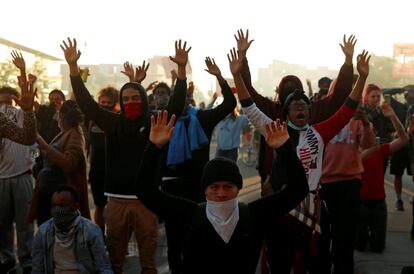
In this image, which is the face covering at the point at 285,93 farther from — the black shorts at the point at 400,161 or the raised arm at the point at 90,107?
the black shorts at the point at 400,161

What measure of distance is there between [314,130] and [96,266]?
1.92 meters

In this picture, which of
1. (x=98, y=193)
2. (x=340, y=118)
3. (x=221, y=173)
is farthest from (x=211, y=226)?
(x=98, y=193)

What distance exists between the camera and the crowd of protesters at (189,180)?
3.69 meters

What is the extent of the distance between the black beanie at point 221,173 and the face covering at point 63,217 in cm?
178

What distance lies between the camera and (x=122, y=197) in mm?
5449

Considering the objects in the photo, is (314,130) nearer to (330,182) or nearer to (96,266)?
(330,182)

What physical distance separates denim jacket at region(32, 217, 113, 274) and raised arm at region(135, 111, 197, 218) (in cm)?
154

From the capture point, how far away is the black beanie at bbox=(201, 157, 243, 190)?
3.64 meters

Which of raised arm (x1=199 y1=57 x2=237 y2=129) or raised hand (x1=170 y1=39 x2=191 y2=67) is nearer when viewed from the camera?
raised hand (x1=170 y1=39 x2=191 y2=67)

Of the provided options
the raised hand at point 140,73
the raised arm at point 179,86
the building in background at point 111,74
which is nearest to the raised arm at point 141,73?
the raised hand at point 140,73

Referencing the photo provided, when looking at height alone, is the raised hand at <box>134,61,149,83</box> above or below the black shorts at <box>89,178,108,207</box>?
above

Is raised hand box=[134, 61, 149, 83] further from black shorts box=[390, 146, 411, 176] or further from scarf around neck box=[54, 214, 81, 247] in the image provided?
black shorts box=[390, 146, 411, 176]

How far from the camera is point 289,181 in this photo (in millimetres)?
3736

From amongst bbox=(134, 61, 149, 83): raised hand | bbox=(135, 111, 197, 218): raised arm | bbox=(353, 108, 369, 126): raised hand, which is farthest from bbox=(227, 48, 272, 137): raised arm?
bbox=(353, 108, 369, 126): raised hand
